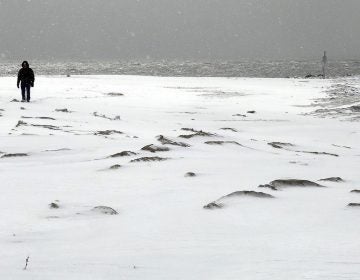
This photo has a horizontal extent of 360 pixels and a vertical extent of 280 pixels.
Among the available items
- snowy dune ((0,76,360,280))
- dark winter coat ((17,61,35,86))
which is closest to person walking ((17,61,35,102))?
dark winter coat ((17,61,35,86))

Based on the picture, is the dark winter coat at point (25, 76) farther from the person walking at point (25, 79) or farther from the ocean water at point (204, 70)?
the ocean water at point (204, 70)

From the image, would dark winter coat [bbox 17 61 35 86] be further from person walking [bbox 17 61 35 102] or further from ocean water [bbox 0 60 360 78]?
ocean water [bbox 0 60 360 78]

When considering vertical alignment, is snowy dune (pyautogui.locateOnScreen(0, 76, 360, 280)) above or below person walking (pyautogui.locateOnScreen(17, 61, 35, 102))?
below

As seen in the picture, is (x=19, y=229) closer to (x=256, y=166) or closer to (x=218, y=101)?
(x=256, y=166)

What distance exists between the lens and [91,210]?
4684 millimetres

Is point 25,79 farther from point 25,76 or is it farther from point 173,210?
point 173,210

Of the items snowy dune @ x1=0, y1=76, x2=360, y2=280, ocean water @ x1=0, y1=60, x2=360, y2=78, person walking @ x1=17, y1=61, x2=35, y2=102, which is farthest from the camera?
ocean water @ x1=0, y1=60, x2=360, y2=78

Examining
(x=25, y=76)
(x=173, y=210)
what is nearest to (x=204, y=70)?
(x=25, y=76)

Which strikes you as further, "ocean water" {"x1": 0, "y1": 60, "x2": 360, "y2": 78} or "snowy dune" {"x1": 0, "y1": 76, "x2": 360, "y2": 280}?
"ocean water" {"x1": 0, "y1": 60, "x2": 360, "y2": 78}

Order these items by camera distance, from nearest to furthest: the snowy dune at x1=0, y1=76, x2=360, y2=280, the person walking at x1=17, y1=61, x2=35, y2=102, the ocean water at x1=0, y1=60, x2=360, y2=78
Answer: the snowy dune at x1=0, y1=76, x2=360, y2=280, the person walking at x1=17, y1=61, x2=35, y2=102, the ocean water at x1=0, y1=60, x2=360, y2=78

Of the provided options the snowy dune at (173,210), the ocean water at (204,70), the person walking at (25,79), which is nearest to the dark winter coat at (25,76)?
the person walking at (25,79)

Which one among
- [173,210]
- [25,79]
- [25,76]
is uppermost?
[25,76]

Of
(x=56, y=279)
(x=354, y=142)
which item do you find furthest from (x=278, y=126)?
(x=56, y=279)

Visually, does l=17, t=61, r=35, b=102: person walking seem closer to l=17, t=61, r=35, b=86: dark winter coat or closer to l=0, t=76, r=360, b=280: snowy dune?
l=17, t=61, r=35, b=86: dark winter coat
